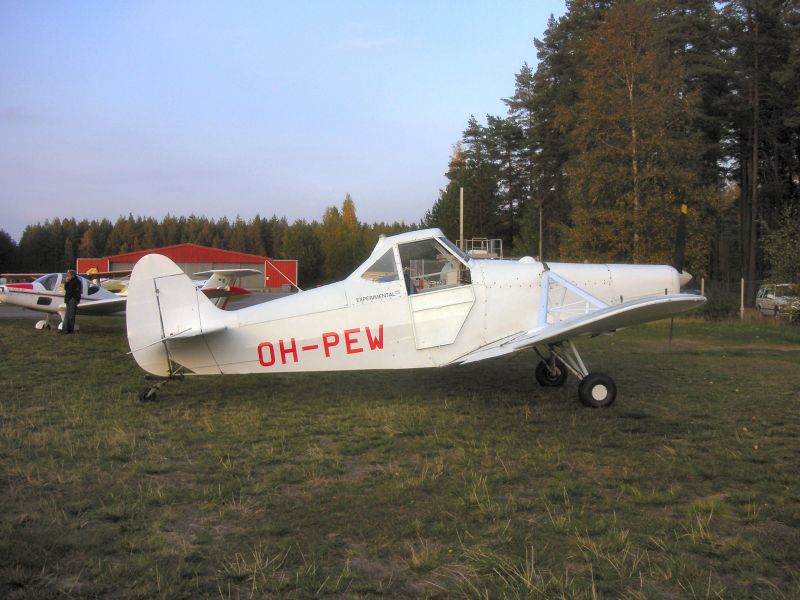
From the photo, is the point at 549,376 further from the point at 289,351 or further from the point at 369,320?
the point at 289,351

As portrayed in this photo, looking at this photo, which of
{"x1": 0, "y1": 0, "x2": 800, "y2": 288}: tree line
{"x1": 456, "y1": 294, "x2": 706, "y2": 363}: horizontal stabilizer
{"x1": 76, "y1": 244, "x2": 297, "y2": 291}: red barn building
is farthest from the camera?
{"x1": 76, "y1": 244, "x2": 297, "y2": 291}: red barn building

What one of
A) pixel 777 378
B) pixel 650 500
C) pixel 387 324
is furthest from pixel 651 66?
pixel 650 500

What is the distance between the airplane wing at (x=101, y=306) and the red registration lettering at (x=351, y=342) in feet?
43.6

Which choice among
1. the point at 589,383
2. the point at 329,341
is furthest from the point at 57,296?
the point at 589,383

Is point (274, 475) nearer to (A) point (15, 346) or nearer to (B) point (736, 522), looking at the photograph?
(B) point (736, 522)

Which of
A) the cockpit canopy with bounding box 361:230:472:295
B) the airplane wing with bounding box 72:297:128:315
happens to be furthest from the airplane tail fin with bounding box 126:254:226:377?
the airplane wing with bounding box 72:297:128:315

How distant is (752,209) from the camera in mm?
38531

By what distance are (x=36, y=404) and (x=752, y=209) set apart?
41.1 meters

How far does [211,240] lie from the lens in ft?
354

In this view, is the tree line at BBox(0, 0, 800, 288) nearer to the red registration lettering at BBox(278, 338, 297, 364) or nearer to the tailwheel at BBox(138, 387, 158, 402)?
the red registration lettering at BBox(278, 338, 297, 364)

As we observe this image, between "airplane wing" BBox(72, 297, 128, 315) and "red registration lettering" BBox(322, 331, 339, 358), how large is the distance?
1317 centimetres

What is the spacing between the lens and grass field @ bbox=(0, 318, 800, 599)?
3.31m

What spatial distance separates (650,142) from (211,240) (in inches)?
3625

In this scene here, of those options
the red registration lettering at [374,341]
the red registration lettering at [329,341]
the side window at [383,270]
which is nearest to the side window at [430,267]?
the side window at [383,270]
